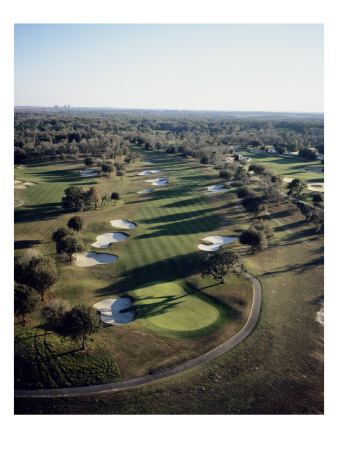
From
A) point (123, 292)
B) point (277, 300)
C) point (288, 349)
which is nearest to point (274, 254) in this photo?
point (277, 300)

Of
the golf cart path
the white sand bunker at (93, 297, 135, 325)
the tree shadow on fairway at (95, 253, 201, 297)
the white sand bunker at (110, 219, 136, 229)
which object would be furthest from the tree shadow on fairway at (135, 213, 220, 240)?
the golf cart path

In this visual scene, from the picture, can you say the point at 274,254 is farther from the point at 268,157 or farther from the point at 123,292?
the point at 268,157

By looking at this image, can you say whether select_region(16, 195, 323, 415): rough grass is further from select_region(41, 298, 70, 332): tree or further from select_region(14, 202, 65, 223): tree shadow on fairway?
select_region(14, 202, 65, 223): tree shadow on fairway

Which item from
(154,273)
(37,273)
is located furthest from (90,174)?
(37,273)

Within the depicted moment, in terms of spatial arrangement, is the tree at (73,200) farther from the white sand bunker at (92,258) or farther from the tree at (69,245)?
the tree at (69,245)

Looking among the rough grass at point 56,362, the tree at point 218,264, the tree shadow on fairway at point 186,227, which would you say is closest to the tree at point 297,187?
the tree shadow on fairway at point 186,227

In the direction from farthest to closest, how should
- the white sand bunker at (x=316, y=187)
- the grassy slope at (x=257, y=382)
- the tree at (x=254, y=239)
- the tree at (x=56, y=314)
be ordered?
the white sand bunker at (x=316, y=187), the tree at (x=254, y=239), the tree at (x=56, y=314), the grassy slope at (x=257, y=382)
